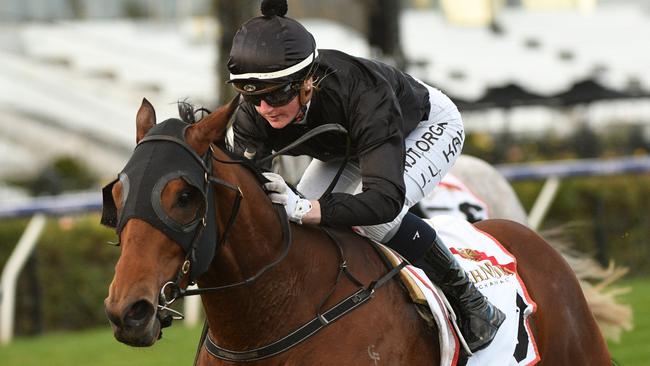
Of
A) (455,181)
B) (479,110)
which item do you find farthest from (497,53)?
(455,181)

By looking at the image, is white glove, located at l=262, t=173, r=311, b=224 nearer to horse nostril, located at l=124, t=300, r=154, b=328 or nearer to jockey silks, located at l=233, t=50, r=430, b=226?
jockey silks, located at l=233, t=50, r=430, b=226

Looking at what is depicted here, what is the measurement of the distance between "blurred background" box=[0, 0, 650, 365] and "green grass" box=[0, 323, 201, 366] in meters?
0.03

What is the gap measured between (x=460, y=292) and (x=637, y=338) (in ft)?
16.6

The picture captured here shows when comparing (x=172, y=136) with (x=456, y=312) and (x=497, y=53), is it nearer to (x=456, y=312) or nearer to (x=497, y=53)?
(x=456, y=312)

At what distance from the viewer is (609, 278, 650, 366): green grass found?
853 centimetres

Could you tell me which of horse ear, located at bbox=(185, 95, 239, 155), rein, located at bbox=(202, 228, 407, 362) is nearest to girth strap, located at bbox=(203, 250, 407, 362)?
rein, located at bbox=(202, 228, 407, 362)

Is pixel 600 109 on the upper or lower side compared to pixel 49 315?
lower

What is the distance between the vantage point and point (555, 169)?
1236cm

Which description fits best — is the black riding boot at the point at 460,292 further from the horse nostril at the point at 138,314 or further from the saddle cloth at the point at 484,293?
the horse nostril at the point at 138,314

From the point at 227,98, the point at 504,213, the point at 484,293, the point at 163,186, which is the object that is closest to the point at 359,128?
the point at 163,186

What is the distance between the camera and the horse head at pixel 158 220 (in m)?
3.64

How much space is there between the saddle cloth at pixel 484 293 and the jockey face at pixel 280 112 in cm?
62

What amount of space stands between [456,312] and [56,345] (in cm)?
582

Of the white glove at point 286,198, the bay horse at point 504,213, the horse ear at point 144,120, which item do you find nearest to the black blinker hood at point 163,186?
the horse ear at point 144,120
